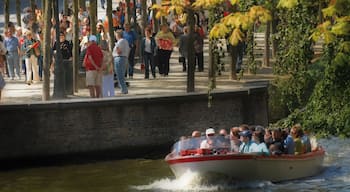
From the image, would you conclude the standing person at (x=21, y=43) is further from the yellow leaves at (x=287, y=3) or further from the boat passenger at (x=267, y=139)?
the yellow leaves at (x=287, y=3)

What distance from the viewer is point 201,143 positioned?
83.6 ft

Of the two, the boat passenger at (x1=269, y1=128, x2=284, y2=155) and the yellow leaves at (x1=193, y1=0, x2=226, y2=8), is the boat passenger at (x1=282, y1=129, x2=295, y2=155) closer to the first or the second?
the boat passenger at (x1=269, y1=128, x2=284, y2=155)

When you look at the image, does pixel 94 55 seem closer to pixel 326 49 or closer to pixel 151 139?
pixel 151 139

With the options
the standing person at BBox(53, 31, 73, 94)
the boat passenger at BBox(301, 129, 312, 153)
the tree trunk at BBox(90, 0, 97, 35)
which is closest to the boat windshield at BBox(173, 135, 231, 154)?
the boat passenger at BBox(301, 129, 312, 153)

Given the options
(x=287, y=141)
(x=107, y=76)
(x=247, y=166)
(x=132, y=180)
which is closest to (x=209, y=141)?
(x=247, y=166)

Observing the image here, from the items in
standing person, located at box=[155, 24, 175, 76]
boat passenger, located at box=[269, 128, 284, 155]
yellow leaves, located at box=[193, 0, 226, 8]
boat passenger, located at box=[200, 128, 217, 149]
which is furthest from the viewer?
standing person, located at box=[155, 24, 175, 76]

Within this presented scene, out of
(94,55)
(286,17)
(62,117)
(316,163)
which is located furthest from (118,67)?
(286,17)

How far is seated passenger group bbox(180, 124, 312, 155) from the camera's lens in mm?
25547

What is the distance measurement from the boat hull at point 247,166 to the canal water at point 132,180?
152 millimetres

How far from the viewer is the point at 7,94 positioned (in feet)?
109

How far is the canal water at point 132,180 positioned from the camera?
1006 inches

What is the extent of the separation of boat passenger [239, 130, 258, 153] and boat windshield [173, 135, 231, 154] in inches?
11.5

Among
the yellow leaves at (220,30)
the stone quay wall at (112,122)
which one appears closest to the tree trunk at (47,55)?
the stone quay wall at (112,122)

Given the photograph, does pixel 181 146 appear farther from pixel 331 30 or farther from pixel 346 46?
pixel 331 30
